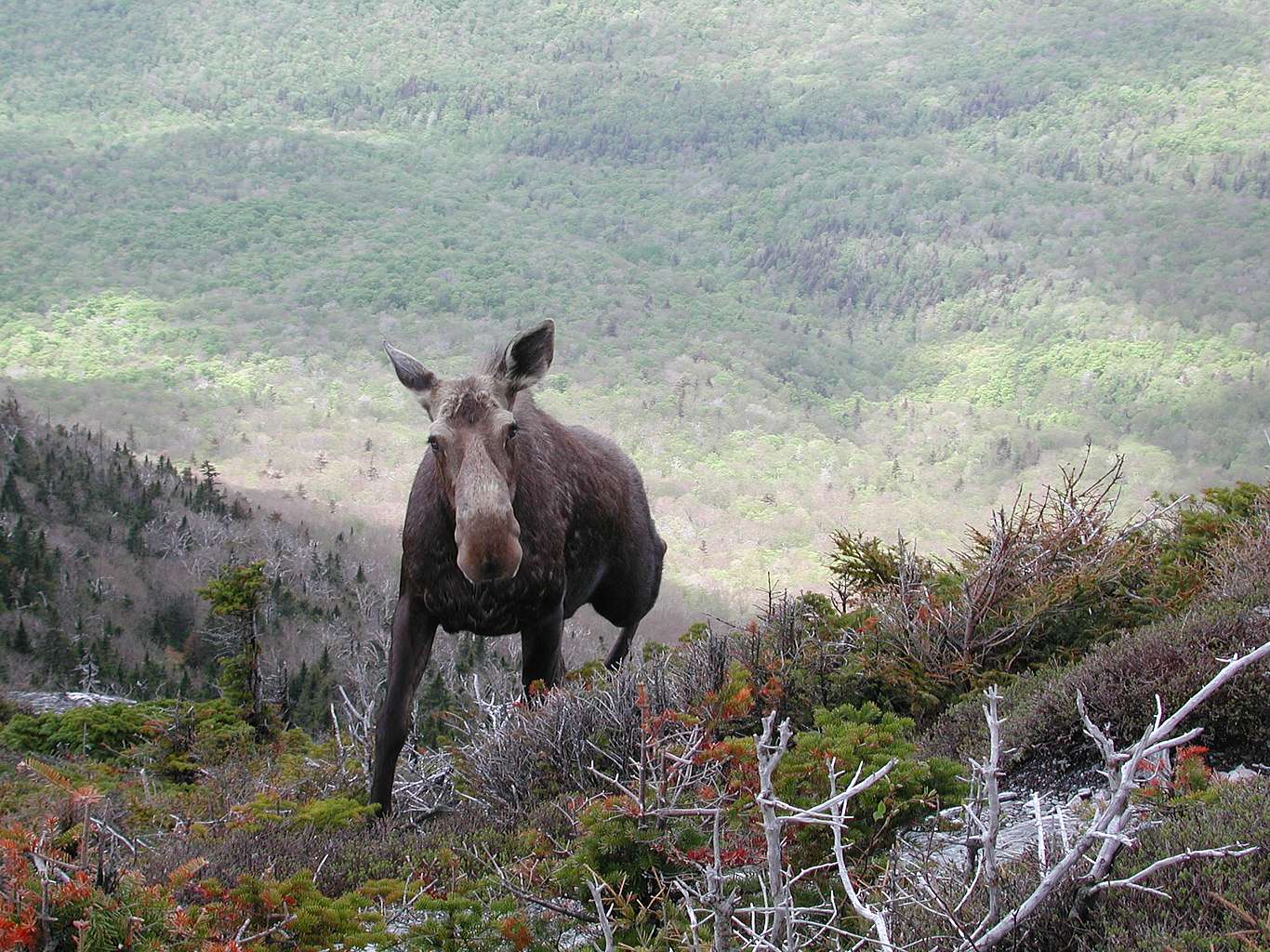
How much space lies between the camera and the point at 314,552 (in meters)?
43.5

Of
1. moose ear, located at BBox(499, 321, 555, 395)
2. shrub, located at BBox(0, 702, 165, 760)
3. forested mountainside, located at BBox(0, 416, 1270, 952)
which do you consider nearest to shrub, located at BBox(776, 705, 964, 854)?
forested mountainside, located at BBox(0, 416, 1270, 952)

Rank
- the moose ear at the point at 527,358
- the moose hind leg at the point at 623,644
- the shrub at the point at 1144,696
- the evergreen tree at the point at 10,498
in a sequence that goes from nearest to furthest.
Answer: the shrub at the point at 1144,696, the moose ear at the point at 527,358, the moose hind leg at the point at 623,644, the evergreen tree at the point at 10,498

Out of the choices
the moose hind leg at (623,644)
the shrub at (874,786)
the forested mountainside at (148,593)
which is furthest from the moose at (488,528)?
the forested mountainside at (148,593)

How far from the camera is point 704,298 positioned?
6201 inches

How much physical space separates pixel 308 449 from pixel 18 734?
8372 cm

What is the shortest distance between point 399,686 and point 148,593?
2704 centimetres

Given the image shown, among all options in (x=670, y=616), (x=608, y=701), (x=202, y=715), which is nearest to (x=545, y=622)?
(x=608, y=701)

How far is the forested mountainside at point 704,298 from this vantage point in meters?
100

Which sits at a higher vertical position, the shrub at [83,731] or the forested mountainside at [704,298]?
the shrub at [83,731]

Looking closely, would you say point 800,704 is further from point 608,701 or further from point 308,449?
point 308,449

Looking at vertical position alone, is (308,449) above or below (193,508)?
below

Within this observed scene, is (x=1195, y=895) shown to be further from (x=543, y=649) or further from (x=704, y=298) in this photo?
(x=704, y=298)

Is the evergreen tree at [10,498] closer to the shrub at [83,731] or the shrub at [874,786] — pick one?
the shrub at [83,731]

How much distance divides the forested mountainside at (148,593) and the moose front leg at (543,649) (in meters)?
9.81
